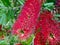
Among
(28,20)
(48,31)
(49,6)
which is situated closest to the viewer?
(28,20)

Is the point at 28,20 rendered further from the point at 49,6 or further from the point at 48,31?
the point at 49,6

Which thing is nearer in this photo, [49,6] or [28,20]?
[28,20]

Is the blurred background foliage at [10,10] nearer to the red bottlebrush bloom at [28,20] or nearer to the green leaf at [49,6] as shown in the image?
the green leaf at [49,6]

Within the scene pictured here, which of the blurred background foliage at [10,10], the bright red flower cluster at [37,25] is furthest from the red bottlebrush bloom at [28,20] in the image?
the blurred background foliage at [10,10]

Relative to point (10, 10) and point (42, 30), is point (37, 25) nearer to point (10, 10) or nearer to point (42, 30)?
point (42, 30)

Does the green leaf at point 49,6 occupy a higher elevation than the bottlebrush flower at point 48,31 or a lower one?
higher

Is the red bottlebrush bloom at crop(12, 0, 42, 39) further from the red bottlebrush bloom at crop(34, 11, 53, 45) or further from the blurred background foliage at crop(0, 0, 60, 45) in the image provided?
the blurred background foliage at crop(0, 0, 60, 45)

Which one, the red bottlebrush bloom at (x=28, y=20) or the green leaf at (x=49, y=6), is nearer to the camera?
the red bottlebrush bloom at (x=28, y=20)

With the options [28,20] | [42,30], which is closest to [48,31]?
[42,30]

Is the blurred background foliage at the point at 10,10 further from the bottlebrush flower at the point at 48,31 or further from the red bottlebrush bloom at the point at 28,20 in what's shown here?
the red bottlebrush bloom at the point at 28,20

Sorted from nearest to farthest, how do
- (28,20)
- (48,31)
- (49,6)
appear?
(28,20)
(48,31)
(49,6)
